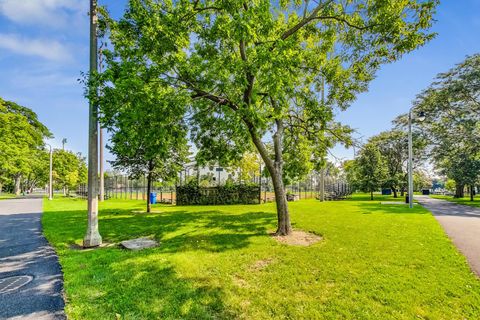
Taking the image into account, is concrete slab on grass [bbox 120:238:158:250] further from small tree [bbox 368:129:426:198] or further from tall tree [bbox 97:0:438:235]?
small tree [bbox 368:129:426:198]

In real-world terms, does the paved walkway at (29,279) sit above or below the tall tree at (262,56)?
below

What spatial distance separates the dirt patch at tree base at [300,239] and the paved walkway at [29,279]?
18.3 ft

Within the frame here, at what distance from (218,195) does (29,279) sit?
16279 millimetres

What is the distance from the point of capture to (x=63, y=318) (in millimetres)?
3486

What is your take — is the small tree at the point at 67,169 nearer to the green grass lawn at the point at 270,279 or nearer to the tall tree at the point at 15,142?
the tall tree at the point at 15,142

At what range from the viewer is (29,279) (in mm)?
4836

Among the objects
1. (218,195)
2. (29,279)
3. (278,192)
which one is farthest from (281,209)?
(218,195)

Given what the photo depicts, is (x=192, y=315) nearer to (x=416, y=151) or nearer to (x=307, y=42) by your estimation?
(x=307, y=42)

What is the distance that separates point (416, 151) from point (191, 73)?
35.8m

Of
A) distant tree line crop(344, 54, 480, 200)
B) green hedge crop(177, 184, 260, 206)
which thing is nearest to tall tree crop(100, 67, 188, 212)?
green hedge crop(177, 184, 260, 206)

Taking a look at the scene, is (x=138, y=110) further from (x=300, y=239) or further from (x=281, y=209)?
(x=300, y=239)

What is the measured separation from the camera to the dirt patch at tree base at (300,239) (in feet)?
24.8

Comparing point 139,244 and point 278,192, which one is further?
point 278,192

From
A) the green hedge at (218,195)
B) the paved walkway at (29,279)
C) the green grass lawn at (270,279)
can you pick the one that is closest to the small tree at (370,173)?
the green hedge at (218,195)
